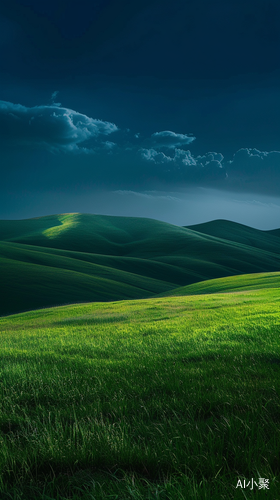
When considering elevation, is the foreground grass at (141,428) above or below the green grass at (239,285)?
above

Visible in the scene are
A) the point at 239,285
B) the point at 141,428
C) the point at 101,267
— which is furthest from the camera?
the point at 101,267

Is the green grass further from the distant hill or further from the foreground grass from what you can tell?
the foreground grass

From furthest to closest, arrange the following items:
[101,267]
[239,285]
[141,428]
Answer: [101,267], [239,285], [141,428]

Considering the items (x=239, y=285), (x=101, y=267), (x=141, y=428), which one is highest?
(x=141, y=428)

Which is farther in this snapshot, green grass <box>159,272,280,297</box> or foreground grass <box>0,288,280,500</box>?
green grass <box>159,272,280,297</box>

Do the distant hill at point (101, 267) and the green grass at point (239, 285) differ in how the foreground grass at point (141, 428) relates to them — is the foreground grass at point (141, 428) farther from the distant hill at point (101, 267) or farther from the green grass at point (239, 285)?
the distant hill at point (101, 267)

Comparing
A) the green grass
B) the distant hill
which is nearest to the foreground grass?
the green grass

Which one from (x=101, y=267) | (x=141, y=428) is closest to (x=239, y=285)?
(x=141, y=428)

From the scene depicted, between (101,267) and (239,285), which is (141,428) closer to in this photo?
(239,285)

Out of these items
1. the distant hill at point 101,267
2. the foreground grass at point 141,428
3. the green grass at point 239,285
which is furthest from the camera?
the distant hill at point 101,267

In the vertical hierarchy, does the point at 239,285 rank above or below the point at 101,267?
above

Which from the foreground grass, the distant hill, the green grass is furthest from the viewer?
the distant hill

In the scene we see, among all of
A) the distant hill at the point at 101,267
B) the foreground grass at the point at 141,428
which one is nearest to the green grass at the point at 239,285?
the distant hill at the point at 101,267

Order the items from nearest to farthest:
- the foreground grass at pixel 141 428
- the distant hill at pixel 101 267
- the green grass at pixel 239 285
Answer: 1. the foreground grass at pixel 141 428
2. the green grass at pixel 239 285
3. the distant hill at pixel 101 267
